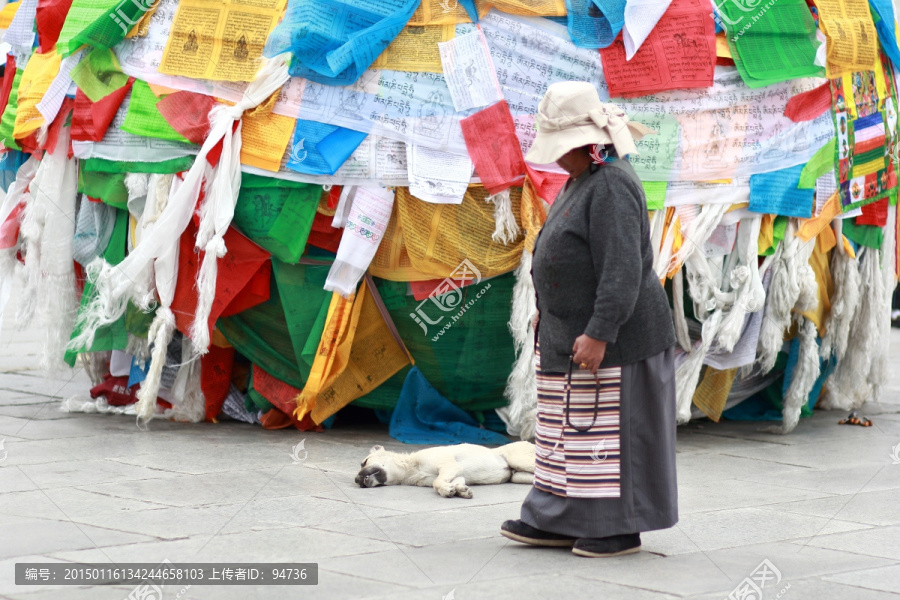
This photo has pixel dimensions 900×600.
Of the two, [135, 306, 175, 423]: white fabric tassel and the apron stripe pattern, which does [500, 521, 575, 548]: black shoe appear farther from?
[135, 306, 175, 423]: white fabric tassel

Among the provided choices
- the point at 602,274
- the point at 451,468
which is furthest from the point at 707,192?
the point at 602,274

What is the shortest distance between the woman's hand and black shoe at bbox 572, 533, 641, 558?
21.3 inches

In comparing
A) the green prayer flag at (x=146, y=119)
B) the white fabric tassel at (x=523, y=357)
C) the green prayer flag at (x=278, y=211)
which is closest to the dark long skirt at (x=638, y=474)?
the white fabric tassel at (x=523, y=357)

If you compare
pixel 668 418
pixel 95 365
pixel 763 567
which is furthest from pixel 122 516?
pixel 95 365

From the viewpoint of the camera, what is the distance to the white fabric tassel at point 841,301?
5.54 m

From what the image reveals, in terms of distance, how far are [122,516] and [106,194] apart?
6.67 ft

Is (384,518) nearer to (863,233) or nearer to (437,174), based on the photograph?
(437,174)

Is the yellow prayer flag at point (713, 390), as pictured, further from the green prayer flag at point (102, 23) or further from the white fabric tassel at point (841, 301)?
the green prayer flag at point (102, 23)

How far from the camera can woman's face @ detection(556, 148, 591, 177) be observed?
329 cm

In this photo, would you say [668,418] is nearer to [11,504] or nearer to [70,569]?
[70,569]

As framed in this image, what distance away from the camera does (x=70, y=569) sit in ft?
9.79

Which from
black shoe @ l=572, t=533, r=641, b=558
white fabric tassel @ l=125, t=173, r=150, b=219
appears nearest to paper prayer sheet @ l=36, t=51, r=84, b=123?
white fabric tassel @ l=125, t=173, r=150, b=219

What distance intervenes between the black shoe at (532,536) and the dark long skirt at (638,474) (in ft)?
0.20

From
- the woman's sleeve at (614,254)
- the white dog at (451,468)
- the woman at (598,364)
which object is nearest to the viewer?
the woman's sleeve at (614,254)
